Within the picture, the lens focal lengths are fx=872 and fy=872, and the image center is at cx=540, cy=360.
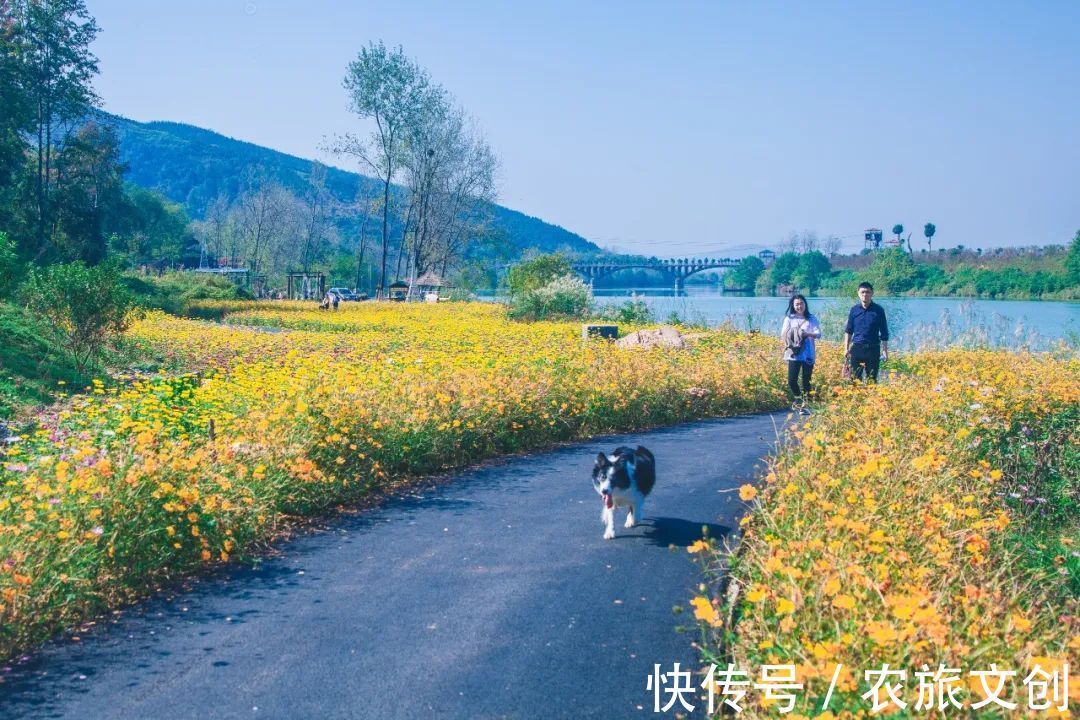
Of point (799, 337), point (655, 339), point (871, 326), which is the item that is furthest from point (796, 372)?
point (655, 339)

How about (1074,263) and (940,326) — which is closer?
(940,326)

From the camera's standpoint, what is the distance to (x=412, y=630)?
5137mm

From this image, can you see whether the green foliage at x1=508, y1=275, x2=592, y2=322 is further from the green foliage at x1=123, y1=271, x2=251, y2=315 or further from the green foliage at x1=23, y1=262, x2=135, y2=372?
the green foliage at x1=23, y1=262, x2=135, y2=372

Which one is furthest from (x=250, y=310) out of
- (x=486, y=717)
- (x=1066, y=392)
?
(x=486, y=717)

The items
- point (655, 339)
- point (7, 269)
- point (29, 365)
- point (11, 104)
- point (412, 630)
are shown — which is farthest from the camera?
point (11, 104)

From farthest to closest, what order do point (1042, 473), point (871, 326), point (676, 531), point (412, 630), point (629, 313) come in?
point (629, 313)
point (871, 326)
point (1042, 473)
point (676, 531)
point (412, 630)

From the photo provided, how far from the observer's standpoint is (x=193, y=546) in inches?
245

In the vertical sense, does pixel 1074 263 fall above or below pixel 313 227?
below

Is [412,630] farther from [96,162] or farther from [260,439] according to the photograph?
[96,162]

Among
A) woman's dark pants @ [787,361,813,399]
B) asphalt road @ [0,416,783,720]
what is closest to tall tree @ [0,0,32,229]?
woman's dark pants @ [787,361,813,399]

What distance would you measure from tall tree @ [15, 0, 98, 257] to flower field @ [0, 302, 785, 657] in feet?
92.8

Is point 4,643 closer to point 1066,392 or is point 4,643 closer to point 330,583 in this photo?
point 330,583

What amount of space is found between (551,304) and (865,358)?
2124 centimetres

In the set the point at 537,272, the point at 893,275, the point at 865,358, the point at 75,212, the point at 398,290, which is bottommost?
the point at 865,358
